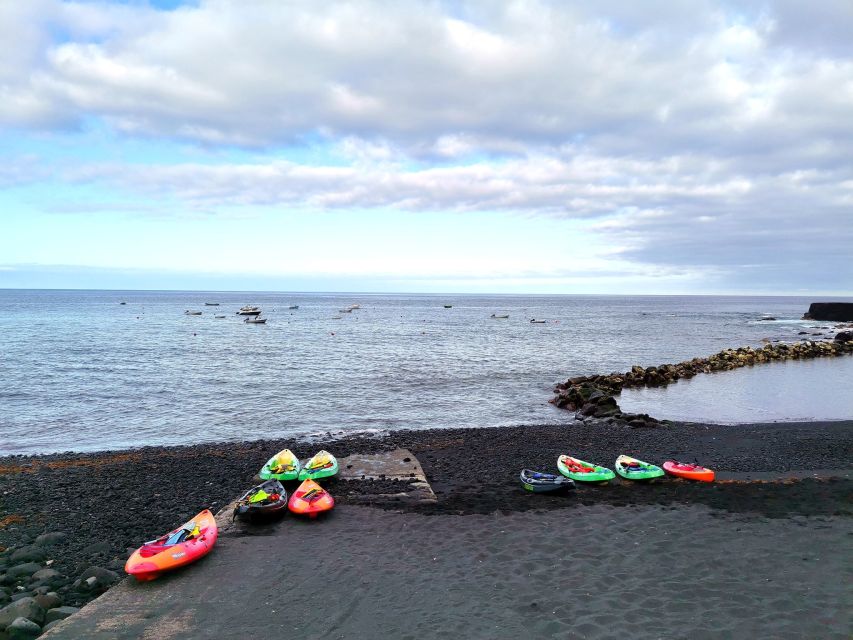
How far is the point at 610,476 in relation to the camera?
50.7 feet

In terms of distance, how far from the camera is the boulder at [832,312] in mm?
98338

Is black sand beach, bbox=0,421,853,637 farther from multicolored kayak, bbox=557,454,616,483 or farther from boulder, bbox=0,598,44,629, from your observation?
boulder, bbox=0,598,44,629

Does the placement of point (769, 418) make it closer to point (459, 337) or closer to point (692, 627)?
point (692, 627)

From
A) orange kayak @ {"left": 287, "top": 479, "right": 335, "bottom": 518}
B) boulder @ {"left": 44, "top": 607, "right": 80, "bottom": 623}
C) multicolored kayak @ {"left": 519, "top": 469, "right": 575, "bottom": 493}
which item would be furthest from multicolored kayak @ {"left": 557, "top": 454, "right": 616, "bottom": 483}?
boulder @ {"left": 44, "top": 607, "right": 80, "bottom": 623}

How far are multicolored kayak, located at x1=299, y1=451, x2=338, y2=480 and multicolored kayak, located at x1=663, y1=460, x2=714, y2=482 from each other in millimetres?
9626

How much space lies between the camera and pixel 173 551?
1063 cm

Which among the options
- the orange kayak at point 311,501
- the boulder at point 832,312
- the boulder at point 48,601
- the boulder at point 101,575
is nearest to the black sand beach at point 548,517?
the boulder at point 101,575

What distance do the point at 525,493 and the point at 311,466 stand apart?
19.8 feet

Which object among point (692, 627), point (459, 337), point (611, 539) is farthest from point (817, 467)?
point (459, 337)

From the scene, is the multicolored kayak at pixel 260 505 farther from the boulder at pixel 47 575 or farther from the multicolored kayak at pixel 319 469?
the boulder at pixel 47 575

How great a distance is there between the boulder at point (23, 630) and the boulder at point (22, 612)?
0.45ft

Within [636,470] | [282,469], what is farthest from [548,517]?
[282,469]

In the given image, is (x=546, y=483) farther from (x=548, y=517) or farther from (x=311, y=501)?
(x=311, y=501)

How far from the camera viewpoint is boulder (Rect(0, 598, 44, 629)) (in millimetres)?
8695
